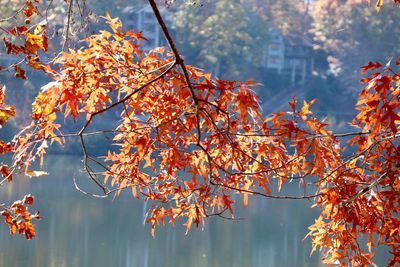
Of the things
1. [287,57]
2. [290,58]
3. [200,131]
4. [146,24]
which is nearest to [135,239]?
[200,131]

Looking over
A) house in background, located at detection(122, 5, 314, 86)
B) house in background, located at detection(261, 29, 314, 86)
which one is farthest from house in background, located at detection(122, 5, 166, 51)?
house in background, located at detection(261, 29, 314, 86)

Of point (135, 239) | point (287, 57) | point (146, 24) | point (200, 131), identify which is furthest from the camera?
point (287, 57)

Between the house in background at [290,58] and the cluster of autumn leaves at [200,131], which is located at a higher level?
the house in background at [290,58]

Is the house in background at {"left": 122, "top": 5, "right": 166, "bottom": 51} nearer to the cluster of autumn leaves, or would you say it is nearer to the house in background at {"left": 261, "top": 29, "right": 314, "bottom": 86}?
the house in background at {"left": 261, "top": 29, "right": 314, "bottom": 86}

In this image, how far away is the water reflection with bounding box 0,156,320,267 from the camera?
790 cm

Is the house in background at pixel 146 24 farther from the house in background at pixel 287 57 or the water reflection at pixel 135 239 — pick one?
the water reflection at pixel 135 239

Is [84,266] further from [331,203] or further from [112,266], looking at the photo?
[331,203]

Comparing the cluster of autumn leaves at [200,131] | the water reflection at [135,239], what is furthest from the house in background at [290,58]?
the cluster of autumn leaves at [200,131]

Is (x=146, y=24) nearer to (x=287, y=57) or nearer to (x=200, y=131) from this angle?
(x=287, y=57)

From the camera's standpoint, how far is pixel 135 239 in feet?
29.0

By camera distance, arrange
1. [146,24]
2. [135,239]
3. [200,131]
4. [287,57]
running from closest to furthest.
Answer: [200,131] < [135,239] < [146,24] < [287,57]

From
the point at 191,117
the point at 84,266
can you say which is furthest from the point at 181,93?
the point at 84,266

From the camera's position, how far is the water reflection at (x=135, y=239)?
790cm

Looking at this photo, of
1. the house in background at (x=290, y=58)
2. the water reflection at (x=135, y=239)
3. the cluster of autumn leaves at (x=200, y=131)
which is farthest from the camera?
the house in background at (x=290, y=58)
